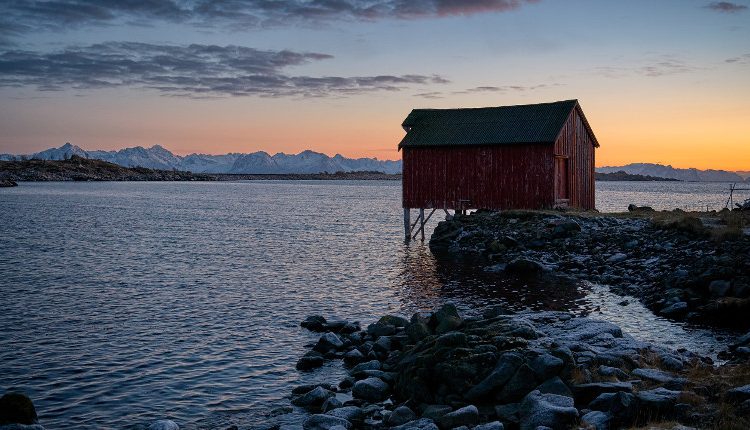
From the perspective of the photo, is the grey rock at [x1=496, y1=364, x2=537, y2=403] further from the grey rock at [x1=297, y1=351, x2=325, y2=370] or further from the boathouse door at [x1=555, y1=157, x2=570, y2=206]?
the boathouse door at [x1=555, y1=157, x2=570, y2=206]

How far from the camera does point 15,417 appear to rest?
12.3 meters

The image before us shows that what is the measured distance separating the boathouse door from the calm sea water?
10.00m

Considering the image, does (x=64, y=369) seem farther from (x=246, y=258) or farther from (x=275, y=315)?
(x=246, y=258)

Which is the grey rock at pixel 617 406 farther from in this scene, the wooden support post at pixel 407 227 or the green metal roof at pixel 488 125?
the wooden support post at pixel 407 227

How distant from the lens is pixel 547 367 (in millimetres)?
12461

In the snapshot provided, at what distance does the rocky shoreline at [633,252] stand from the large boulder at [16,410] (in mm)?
18534

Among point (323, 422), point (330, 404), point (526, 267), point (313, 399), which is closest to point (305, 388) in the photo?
point (313, 399)

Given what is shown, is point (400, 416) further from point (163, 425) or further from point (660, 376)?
point (660, 376)

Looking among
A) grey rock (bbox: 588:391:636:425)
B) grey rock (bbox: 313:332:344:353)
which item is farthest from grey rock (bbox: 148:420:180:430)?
grey rock (bbox: 588:391:636:425)

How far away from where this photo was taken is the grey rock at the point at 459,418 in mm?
11312

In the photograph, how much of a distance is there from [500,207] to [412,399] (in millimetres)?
30485

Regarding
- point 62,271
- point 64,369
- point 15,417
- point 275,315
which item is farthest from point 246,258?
point 15,417

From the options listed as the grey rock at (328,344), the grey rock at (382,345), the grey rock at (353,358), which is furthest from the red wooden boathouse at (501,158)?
the grey rock at (353,358)

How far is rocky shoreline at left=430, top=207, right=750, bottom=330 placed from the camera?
21047mm
